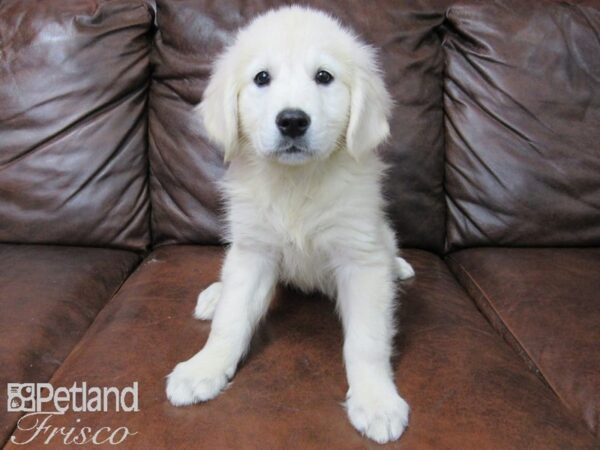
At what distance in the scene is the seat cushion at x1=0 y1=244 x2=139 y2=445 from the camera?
118 centimetres

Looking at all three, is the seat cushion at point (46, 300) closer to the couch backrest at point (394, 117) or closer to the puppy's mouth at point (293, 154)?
the couch backrest at point (394, 117)

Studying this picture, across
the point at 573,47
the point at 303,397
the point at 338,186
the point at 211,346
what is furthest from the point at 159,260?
the point at 573,47

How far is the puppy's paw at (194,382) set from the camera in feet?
3.54

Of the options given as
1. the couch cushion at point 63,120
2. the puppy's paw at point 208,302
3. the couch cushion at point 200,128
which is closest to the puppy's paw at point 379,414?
the puppy's paw at point 208,302

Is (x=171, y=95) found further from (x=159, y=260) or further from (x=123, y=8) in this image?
(x=159, y=260)

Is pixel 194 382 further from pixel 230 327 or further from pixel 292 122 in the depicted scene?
pixel 292 122

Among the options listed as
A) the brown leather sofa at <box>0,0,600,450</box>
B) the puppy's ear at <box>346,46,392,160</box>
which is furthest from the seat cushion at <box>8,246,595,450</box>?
the puppy's ear at <box>346,46,392,160</box>

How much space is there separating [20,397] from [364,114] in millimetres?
949

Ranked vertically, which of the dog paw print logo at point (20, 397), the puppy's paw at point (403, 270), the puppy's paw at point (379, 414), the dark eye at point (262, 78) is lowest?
the puppy's paw at point (403, 270)

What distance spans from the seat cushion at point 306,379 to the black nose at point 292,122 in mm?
486

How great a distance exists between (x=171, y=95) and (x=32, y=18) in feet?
1.66

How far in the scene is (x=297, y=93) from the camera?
1.18 m

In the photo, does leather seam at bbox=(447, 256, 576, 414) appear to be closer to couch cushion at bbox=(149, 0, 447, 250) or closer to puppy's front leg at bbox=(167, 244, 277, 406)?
couch cushion at bbox=(149, 0, 447, 250)

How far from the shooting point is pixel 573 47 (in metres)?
1.82
